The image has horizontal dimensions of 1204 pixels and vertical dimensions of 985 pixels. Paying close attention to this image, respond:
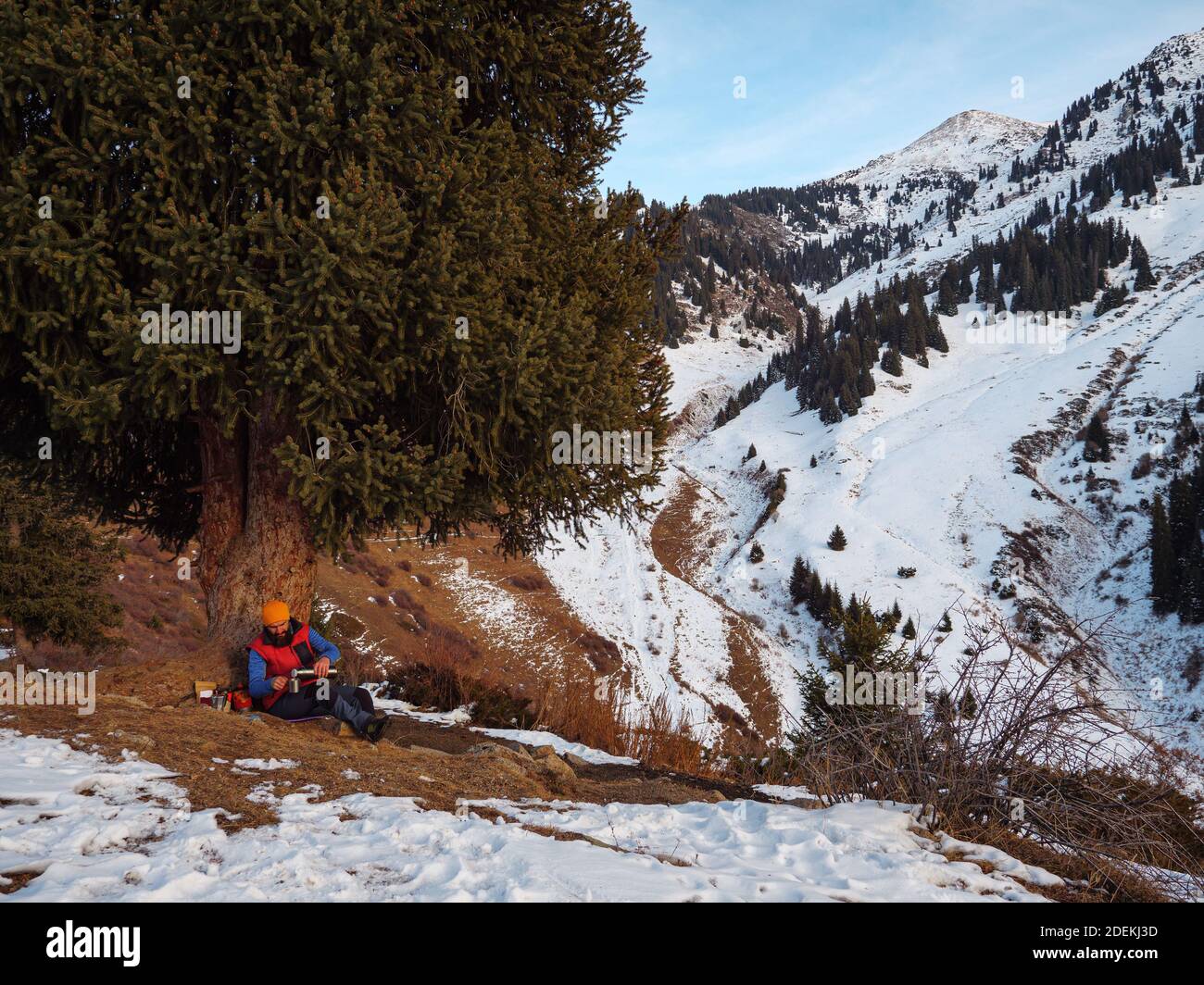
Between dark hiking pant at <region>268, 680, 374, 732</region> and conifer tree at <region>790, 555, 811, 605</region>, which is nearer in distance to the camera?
dark hiking pant at <region>268, 680, 374, 732</region>

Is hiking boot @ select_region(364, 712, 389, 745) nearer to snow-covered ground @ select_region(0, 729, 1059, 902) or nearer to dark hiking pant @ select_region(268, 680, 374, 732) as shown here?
dark hiking pant @ select_region(268, 680, 374, 732)

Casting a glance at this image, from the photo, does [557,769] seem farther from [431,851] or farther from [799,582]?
[799,582]

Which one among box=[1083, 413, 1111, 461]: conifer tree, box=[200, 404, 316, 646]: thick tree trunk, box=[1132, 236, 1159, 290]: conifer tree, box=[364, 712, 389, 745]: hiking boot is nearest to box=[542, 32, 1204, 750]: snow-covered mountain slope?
box=[1083, 413, 1111, 461]: conifer tree

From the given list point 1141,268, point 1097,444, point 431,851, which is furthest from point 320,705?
point 1141,268

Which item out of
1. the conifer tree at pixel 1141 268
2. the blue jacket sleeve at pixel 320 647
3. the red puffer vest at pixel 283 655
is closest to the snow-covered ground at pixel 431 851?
the red puffer vest at pixel 283 655

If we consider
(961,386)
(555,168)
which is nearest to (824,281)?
(961,386)

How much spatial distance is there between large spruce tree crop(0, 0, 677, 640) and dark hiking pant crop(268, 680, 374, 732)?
1199 mm

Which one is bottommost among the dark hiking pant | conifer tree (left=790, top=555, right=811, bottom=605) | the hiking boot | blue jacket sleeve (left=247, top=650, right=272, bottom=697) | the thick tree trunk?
conifer tree (left=790, top=555, right=811, bottom=605)

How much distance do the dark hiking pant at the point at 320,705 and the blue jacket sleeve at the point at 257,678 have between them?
172 millimetres

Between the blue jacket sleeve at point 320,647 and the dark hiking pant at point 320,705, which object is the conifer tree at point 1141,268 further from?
the dark hiking pant at point 320,705

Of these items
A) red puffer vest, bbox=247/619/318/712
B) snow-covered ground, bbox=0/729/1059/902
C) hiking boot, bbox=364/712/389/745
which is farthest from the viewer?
red puffer vest, bbox=247/619/318/712

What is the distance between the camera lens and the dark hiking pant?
7465 mm
